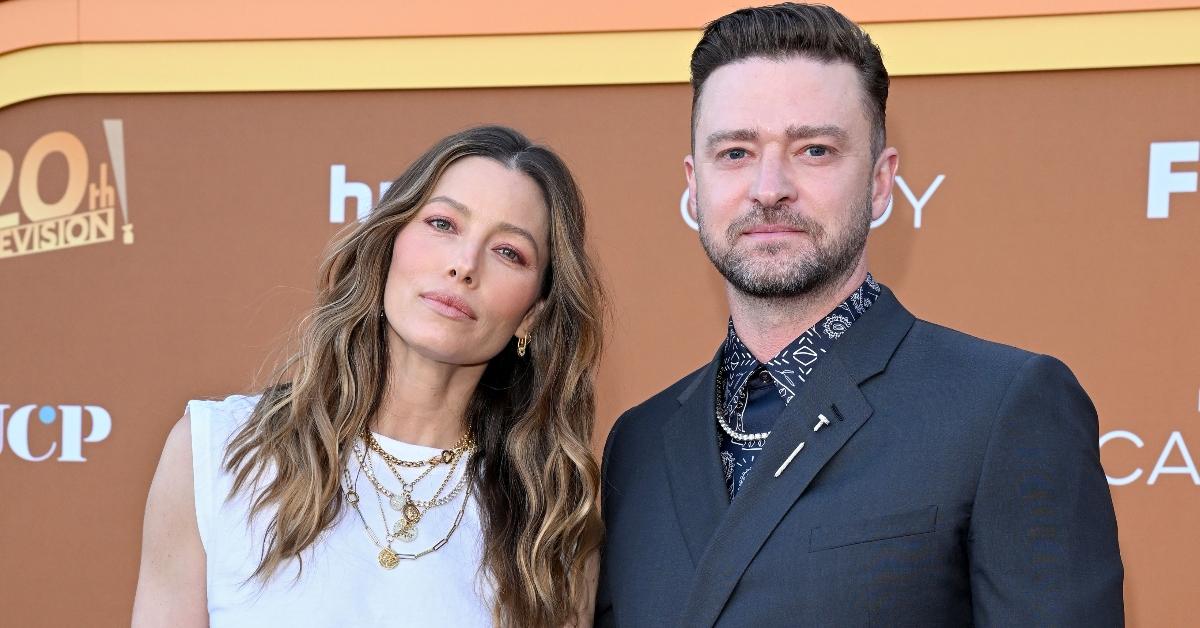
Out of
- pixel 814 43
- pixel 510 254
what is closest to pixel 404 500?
pixel 510 254

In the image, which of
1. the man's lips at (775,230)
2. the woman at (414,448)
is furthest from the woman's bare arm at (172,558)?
the man's lips at (775,230)

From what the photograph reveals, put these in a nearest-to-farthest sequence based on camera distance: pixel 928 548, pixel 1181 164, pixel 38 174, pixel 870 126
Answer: pixel 928 548, pixel 870 126, pixel 1181 164, pixel 38 174

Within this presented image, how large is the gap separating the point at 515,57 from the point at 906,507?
1.99 meters

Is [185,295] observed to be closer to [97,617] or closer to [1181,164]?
[97,617]

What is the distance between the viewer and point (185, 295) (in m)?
3.48

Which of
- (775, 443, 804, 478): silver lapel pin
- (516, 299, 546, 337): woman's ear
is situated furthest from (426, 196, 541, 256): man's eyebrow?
(775, 443, 804, 478): silver lapel pin

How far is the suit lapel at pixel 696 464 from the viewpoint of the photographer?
1.91m

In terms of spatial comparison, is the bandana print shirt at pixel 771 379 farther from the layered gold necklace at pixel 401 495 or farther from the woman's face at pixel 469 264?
the layered gold necklace at pixel 401 495

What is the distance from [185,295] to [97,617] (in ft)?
3.01

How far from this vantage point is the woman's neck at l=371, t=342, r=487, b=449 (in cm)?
237

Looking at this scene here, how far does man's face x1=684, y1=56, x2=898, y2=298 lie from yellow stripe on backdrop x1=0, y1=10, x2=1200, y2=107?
1.23 meters

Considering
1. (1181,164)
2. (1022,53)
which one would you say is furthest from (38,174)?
(1181,164)

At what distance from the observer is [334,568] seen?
2203mm

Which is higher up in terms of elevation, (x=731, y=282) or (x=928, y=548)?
(x=731, y=282)
